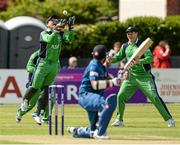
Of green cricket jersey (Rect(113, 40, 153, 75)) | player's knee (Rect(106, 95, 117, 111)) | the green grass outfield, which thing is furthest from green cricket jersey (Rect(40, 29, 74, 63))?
player's knee (Rect(106, 95, 117, 111))

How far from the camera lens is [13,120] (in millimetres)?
20719

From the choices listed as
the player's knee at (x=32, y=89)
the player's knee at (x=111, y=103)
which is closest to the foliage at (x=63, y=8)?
the player's knee at (x=32, y=89)

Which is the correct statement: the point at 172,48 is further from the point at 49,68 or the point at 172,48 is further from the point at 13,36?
the point at 49,68

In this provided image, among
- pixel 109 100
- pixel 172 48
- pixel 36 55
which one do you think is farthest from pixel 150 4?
pixel 109 100

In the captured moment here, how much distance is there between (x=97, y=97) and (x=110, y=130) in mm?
2694

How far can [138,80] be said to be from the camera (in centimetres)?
1934

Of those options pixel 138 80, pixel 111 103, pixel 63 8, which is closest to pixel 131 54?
pixel 138 80

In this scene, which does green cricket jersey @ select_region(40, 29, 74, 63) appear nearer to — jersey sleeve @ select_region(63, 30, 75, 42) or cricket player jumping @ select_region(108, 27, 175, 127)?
jersey sleeve @ select_region(63, 30, 75, 42)

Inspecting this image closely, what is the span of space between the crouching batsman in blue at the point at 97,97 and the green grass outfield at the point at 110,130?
0.27 m

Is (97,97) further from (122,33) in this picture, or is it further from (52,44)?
(122,33)

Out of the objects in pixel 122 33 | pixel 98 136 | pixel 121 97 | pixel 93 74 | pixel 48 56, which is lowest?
pixel 98 136

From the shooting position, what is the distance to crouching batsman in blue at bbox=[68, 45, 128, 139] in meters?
15.5

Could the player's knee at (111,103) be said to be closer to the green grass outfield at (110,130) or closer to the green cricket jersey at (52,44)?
the green grass outfield at (110,130)

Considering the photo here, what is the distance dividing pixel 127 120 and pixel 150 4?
20633mm
